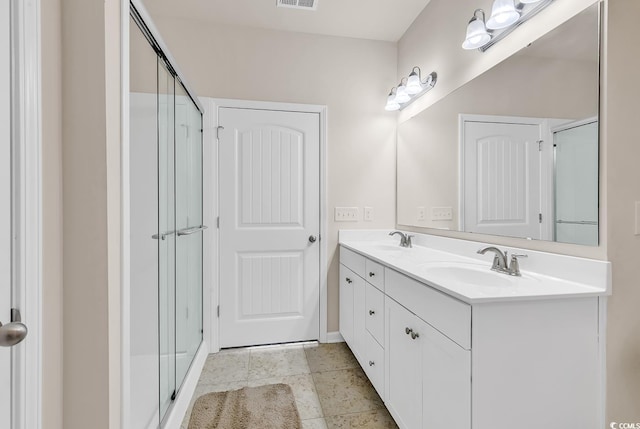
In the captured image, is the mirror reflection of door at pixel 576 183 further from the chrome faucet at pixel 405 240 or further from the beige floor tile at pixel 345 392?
the beige floor tile at pixel 345 392

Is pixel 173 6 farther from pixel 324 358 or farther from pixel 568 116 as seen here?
pixel 324 358

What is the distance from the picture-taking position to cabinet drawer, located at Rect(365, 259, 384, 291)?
168 cm

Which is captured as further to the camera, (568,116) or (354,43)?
(354,43)

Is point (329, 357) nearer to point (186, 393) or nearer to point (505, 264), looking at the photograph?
point (186, 393)

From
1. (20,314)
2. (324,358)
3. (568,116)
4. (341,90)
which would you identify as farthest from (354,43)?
(20,314)

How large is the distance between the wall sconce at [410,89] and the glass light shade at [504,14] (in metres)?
0.66

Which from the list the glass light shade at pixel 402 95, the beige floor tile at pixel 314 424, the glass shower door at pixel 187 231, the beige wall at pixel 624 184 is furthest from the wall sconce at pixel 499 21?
the beige floor tile at pixel 314 424

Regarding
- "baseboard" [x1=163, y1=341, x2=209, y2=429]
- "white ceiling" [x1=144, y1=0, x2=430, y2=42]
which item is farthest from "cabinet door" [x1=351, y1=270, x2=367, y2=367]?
"white ceiling" [x1=144, y1=0, x2=430, y2=42]

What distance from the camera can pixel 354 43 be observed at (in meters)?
2.57

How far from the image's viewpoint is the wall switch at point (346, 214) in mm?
2543

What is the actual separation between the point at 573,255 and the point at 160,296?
176cm

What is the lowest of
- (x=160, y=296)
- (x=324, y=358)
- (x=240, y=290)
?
(x=324, y=358)

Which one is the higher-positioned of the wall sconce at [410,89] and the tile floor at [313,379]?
the wall sconce at [410,89]

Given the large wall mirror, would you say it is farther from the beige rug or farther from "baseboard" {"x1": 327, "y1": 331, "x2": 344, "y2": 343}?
the beige rug
